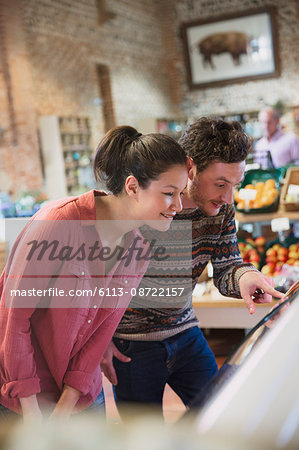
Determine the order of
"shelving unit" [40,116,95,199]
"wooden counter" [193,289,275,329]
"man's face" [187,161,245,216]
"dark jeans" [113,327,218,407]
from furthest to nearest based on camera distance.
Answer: "shelving unit" [40,116,95,199] → "wooden counter" [193,289,275,329] → "dark jeans" [113,327,218,407] → "man's face" [187,161,245,216]

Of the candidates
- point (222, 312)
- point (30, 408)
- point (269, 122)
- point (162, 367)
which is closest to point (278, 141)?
point (269, 122)

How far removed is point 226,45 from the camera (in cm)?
1209

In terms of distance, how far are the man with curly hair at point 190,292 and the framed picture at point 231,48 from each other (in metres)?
11.0

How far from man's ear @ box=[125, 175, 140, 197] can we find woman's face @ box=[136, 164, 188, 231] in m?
0.02

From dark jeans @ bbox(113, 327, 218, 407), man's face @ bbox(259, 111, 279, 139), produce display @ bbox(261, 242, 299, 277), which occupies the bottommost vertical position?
produce display @ bbox(261, 242, 299, 277)

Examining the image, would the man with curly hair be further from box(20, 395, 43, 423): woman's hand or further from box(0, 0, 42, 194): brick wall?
box(0, 0, 42, 194): brick wall

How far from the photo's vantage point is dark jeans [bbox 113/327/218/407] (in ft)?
6.04

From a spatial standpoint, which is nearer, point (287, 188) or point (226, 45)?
point (287, 188)

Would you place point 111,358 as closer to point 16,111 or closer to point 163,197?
point 163,197

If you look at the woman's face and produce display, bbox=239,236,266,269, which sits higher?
the woman's face

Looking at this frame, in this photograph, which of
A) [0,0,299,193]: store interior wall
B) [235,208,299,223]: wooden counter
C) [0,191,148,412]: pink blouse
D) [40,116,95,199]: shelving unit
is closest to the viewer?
[0,191,148,412]: pink blouse

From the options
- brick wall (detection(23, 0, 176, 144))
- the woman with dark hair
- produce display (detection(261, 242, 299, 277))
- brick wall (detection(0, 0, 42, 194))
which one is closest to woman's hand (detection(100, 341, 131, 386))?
the woman with dark hair

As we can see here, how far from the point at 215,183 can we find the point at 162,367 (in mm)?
685

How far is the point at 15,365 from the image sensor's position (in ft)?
4.69
